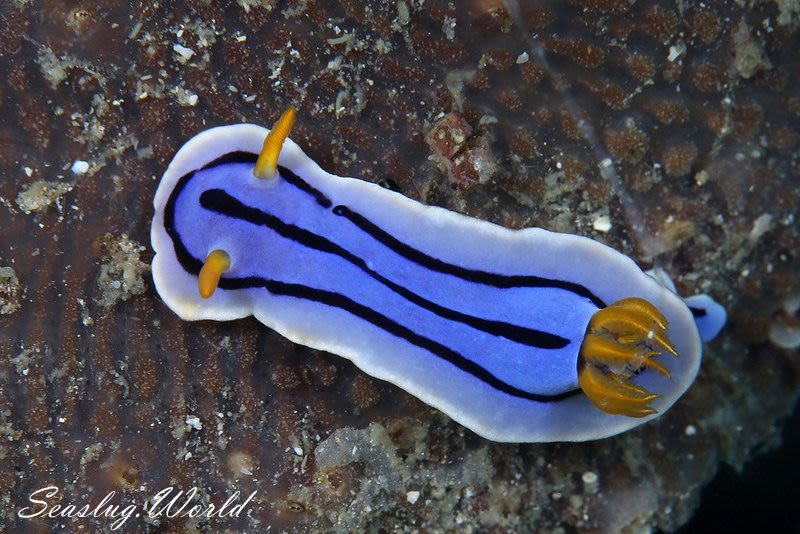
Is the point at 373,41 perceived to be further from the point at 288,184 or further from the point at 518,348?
the point at 518,348

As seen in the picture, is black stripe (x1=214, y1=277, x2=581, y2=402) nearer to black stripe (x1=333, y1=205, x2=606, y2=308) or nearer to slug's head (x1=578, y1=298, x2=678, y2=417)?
black stripe (x1=333, y1=205, x2=606, y2=308)

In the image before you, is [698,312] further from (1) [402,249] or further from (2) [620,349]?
(1) [402,249]

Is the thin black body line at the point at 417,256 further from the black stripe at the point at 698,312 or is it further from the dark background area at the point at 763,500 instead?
the dark background area at the point at 763,500

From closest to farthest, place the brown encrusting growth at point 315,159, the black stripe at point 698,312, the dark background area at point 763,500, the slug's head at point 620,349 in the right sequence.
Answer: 1. the slug's head at point 620,349
2. the brown encrusting growth at point 315,159
3. the black stripe at point 698,312
4. the dark background area at point 763,500

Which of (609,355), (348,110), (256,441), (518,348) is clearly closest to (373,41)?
(348,110)

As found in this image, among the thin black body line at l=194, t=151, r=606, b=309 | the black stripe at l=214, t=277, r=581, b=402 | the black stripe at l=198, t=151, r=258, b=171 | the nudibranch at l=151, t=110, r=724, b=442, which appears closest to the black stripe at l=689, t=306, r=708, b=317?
the nudibranch at l=151, t=110, r=724, b=442

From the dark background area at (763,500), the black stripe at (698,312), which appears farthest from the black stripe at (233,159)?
the dark background area at (763,500)

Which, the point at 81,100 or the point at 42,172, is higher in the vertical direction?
the point at 81,100
